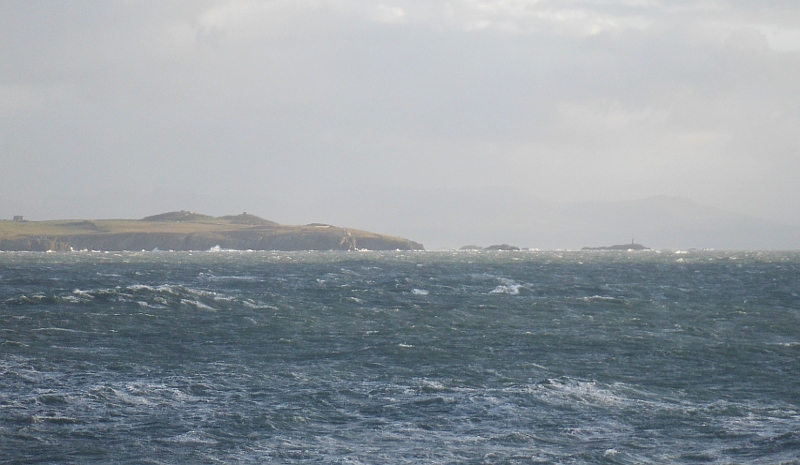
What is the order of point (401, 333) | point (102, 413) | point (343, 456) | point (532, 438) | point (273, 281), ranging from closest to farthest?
1. point (343, 456)
2. point (532, 438)
3. point (102, 413)
4. point (401, 333)
5. point (273, 281)

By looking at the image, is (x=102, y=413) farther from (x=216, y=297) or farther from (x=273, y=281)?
(x=273, y=281)

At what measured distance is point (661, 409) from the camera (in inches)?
1088

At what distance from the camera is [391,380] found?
31.8m

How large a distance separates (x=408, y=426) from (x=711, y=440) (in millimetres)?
9099

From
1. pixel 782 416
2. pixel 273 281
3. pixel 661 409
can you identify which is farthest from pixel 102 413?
pixel 273 281

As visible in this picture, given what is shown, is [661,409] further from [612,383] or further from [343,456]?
[343,456]

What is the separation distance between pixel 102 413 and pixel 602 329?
31.1 metres

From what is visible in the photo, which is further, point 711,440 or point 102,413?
point 102,413

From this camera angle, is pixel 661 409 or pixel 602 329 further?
pixel 602 329

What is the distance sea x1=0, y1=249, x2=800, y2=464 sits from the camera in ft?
73.8

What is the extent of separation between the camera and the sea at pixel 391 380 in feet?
73.8

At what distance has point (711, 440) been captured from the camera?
23703 mm

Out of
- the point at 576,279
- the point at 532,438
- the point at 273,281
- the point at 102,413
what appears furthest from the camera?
the point at 576,279

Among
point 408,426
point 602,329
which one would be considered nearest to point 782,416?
point 408,426
